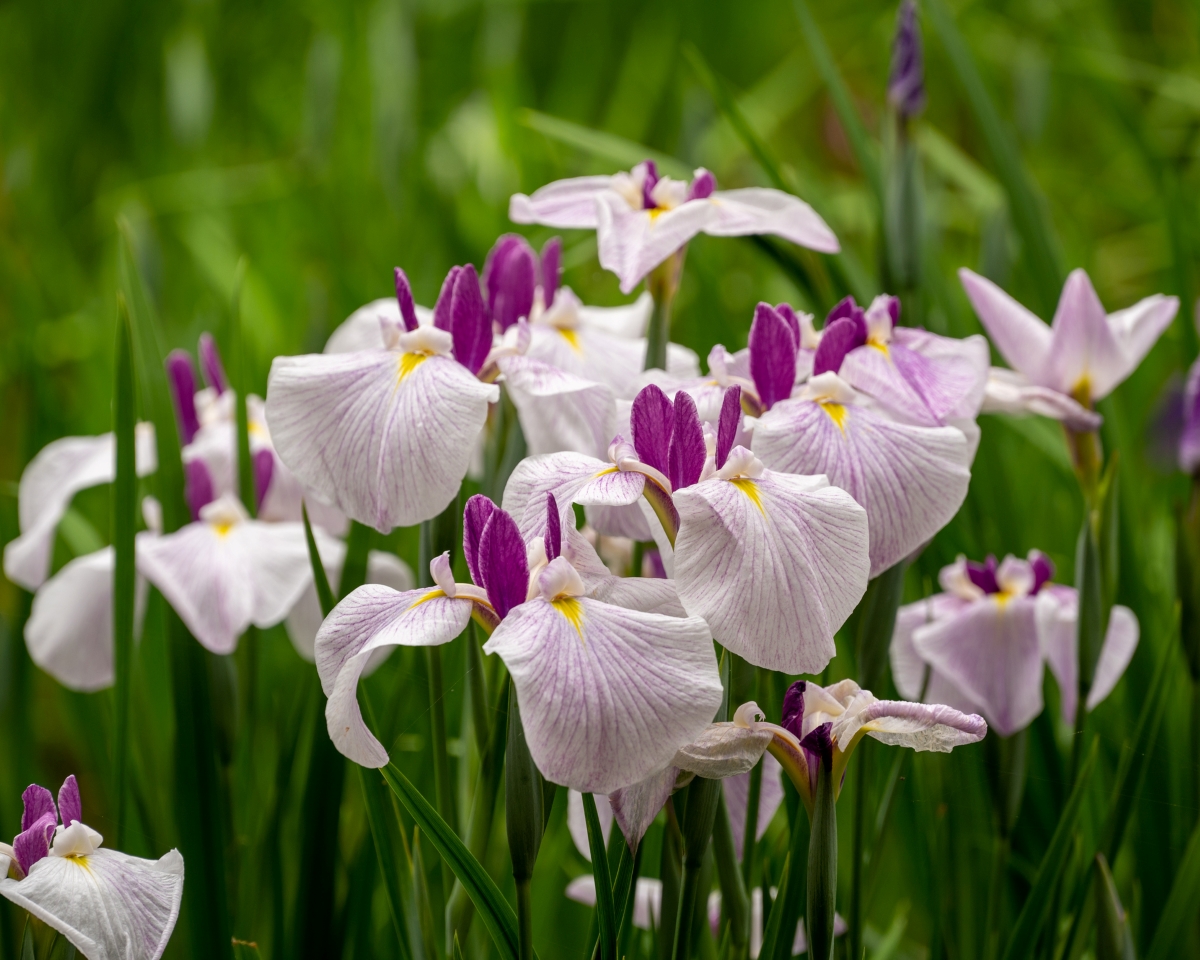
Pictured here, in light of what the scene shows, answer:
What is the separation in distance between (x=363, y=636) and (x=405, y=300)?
0.52 ft

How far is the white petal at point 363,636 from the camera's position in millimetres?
318

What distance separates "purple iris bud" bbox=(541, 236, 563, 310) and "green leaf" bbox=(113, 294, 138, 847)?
0.19 meters

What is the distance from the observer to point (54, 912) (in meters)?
0.32

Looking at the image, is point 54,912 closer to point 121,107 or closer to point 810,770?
point 810,770

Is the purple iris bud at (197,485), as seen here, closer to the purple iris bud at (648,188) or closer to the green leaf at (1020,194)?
the purple iris bud at (648,188)

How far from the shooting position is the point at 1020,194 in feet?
2.48

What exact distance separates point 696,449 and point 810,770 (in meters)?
0.11

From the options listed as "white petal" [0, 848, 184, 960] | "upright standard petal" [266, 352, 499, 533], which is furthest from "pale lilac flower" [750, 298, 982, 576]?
"white petal" [0, 848, 184, 960]

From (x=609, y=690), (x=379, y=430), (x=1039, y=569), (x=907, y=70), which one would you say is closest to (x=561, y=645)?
(x=609, y=690)

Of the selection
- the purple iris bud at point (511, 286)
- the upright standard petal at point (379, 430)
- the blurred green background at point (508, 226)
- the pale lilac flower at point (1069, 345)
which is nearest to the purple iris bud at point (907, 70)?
the blurred green background at point (508, 226)

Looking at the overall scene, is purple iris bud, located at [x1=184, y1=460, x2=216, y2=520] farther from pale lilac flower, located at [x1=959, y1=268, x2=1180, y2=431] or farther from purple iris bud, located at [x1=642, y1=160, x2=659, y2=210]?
pale lilac flower, located at [x1=959, y1=268, x2=1180, y2=431]

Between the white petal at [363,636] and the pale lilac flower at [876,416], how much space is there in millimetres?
125

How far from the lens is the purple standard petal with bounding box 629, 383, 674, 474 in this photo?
0.36 m

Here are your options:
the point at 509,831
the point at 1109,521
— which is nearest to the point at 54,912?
the point at 509,831
